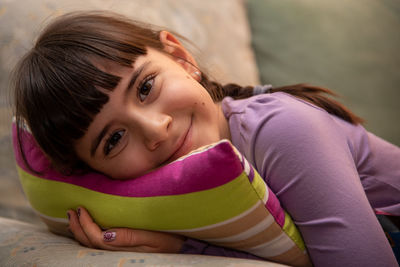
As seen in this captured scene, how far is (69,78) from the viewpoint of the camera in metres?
0.75

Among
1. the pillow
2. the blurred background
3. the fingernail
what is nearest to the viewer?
the pillow

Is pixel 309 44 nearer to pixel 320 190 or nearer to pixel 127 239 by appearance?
pixel 320 190

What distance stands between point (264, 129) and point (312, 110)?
109 millimetres

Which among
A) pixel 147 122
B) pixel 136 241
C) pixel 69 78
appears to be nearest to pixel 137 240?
pixel 136 241

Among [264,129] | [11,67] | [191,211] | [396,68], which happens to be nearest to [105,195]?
[191,211]

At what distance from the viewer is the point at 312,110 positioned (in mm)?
780

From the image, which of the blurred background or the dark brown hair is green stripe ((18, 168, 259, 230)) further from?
the blurred background

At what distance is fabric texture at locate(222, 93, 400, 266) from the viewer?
673 mm

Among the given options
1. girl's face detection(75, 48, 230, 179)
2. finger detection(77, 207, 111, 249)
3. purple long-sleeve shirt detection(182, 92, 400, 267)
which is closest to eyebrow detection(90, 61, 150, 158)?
girl's face detection(75, 48, 230, 179)

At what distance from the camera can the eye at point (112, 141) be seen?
2.60 ft

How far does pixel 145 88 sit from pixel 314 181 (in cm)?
38

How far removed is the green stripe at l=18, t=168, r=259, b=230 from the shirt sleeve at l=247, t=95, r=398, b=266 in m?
0.11

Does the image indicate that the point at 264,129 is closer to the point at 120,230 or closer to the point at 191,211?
the point at 191,211

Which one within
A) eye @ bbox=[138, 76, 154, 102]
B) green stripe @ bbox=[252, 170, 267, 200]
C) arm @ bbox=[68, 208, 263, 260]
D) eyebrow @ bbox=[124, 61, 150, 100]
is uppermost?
eyebrow @ bbox=[124, 61, 150, 100]
